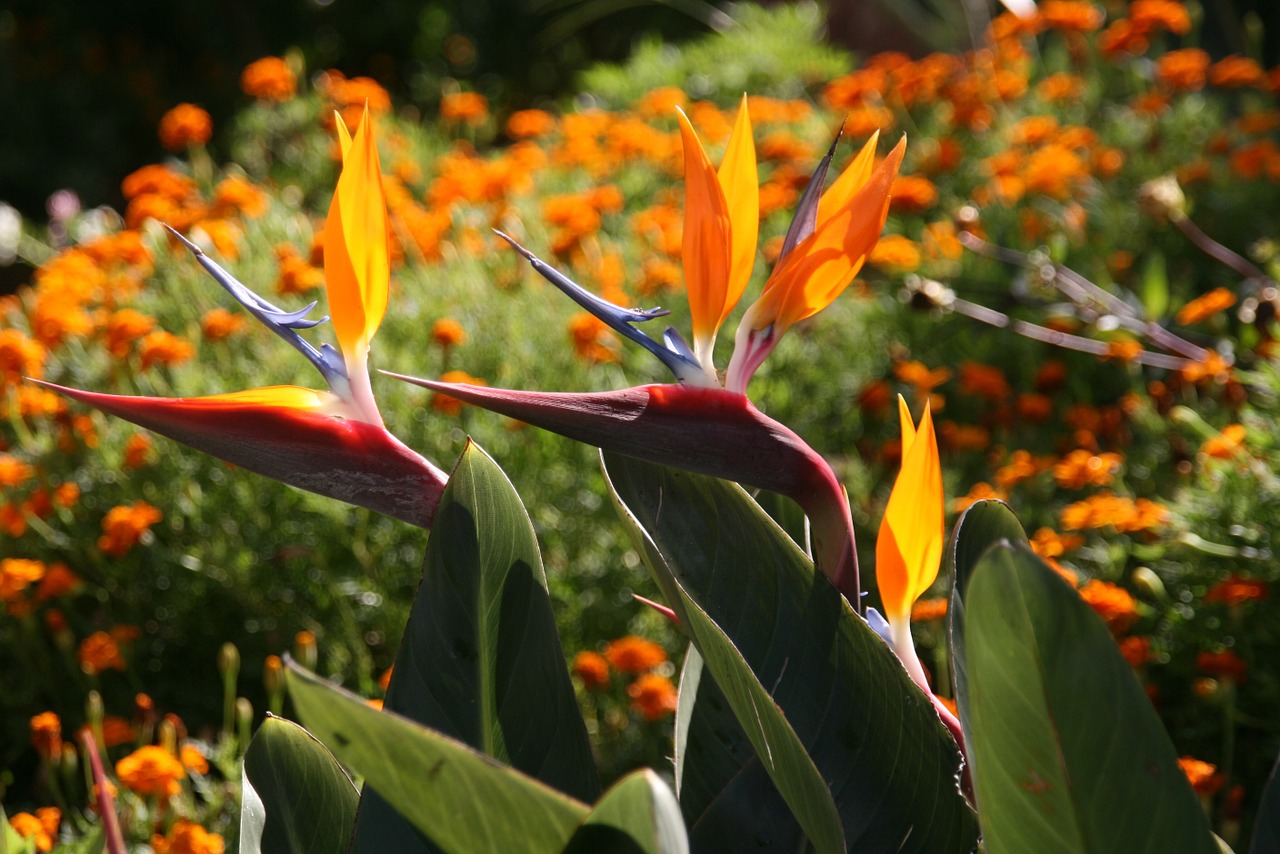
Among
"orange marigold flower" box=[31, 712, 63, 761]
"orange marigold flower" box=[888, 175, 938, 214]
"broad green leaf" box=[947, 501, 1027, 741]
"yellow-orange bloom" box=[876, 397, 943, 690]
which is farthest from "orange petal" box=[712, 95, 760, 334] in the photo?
"orange marigold flower" box=[888, 175, 938, 214]

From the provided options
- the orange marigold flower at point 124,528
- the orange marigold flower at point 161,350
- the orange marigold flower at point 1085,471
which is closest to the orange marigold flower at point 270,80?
the orange marigold flower at point 161,350

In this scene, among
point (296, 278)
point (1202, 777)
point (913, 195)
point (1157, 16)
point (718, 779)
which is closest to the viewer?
point (718, 779)

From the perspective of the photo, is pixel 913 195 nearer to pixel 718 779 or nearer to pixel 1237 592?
pixel 1237 592

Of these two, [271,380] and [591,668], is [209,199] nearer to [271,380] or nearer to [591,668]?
[271,380]

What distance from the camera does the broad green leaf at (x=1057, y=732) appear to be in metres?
0.64

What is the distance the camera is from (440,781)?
677mm

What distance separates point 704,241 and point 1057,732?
0.36m

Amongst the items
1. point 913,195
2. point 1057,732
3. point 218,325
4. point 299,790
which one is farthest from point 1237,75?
point 299,790

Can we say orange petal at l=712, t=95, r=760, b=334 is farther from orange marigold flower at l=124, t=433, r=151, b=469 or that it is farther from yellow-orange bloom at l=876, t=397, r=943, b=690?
orange marigold flower at l=124, t=433, r=151, b=469

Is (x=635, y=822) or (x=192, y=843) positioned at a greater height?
(x=635, y=822)

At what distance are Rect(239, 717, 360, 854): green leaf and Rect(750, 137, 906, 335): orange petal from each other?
0.48 metres

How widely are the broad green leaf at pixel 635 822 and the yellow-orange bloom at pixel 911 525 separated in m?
0.25

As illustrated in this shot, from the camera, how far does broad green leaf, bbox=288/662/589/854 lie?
64cm

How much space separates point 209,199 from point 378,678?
6.97 ft
